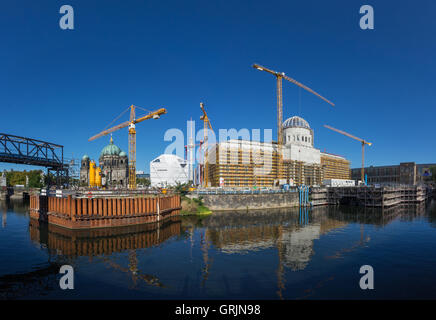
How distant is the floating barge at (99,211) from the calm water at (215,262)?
2.19 metres

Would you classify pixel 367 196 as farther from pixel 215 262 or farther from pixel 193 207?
pixel 215 262

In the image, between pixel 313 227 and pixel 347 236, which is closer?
pixel 347 236

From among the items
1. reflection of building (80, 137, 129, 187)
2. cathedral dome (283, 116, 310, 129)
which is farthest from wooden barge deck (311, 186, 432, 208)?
reflection of building (80, 137, 129, 187)

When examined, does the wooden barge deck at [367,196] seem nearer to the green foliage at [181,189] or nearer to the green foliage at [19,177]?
the green foliage at [181,189]

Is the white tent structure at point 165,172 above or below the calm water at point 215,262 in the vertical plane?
above

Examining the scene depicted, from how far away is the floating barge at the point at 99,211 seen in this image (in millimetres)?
38031

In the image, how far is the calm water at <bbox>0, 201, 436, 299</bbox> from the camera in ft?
60.1

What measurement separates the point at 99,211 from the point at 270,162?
279 feet

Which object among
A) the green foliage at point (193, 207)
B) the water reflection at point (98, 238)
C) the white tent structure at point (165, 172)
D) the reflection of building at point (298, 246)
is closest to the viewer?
the reflection of building at point (298, 246)

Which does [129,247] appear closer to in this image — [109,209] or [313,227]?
[109,209]

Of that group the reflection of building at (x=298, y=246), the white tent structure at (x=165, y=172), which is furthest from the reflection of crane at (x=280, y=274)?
the white tent structure at (x=165, y=172)
